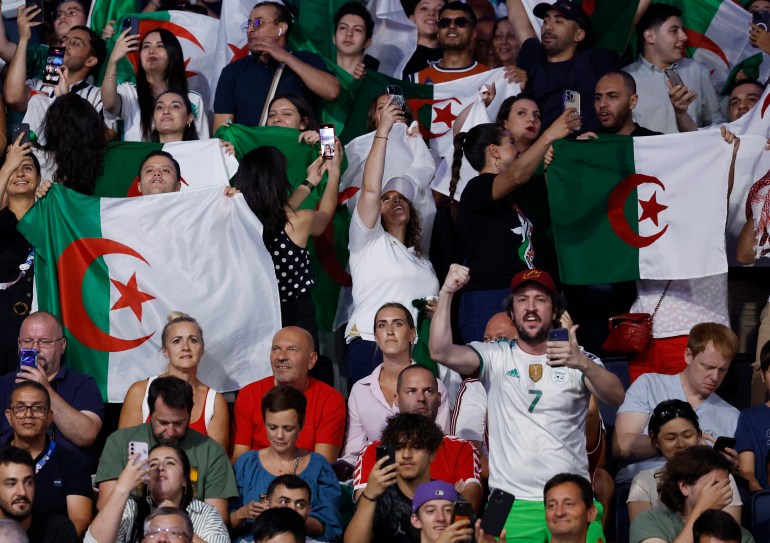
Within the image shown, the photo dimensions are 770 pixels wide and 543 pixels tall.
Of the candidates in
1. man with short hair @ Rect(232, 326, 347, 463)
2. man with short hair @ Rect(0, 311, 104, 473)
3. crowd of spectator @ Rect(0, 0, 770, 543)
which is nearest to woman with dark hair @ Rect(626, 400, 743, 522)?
crowd of spectator @ Rect(0, 0, 770, 543)

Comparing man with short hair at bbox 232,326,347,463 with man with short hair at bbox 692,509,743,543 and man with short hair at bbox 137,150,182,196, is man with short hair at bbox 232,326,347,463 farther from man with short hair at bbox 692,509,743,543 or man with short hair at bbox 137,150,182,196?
man with short hair at bbox 692,509,743,543

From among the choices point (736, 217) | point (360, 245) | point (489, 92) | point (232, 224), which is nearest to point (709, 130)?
point (736, 217)

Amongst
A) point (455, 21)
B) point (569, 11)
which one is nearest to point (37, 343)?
point (455, 21)

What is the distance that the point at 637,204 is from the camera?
1046 centimetres

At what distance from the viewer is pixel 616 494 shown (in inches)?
344

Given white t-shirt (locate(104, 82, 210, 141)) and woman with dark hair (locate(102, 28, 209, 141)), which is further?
white t-shirt (locate(104, 82, 210, 141))

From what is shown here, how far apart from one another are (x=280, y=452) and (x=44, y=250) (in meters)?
2.38

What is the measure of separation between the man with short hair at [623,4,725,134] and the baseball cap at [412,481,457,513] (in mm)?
4854

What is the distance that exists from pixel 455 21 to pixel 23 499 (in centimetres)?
600

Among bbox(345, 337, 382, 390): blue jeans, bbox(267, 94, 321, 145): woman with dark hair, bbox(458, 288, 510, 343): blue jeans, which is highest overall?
bbox(267, 94, 321, 145): woman with dark hair

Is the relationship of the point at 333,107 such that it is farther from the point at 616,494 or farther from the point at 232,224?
the point at 616,494

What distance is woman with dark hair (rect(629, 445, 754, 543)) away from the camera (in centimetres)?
780

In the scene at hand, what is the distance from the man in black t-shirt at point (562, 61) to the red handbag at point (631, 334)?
76.7 inches

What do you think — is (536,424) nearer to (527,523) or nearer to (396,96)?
(527,523)
